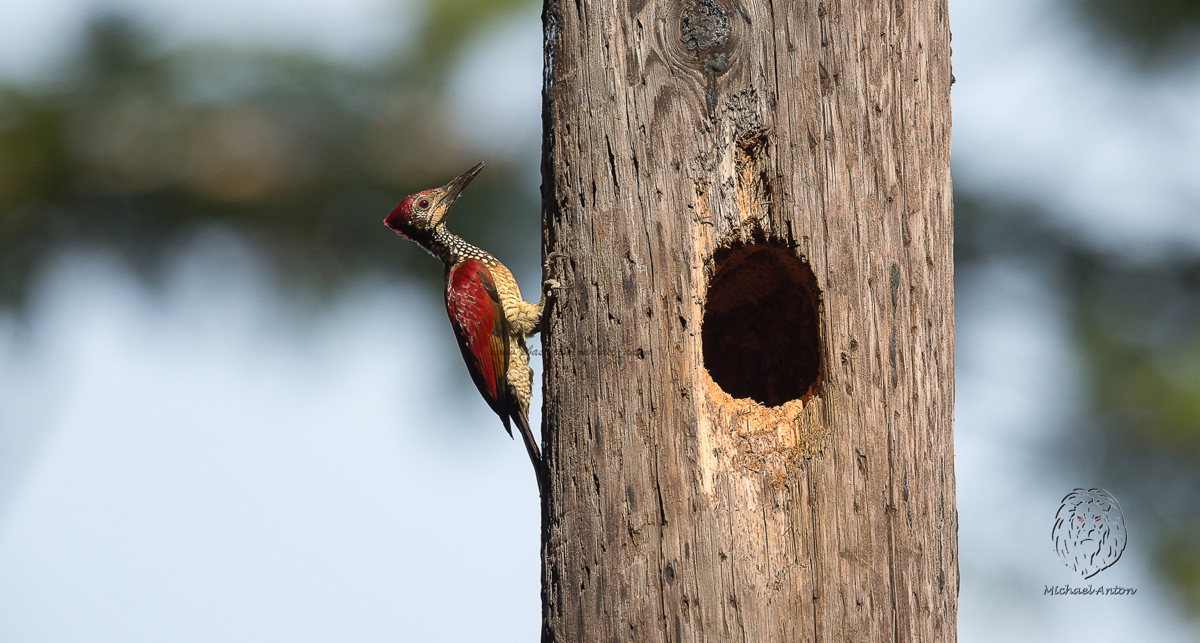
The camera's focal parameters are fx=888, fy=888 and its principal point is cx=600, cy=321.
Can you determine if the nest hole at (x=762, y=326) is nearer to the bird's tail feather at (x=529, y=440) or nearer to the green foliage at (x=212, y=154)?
the bird's tail feather at (x=529, y=440)

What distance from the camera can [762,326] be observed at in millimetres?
2727

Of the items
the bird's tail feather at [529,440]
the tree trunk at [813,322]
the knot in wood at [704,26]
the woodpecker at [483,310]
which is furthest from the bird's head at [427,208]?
the knot in wood at [704,26]

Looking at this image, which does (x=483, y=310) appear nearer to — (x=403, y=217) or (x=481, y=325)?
(x=481, y=325)

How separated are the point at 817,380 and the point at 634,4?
0.98 meters

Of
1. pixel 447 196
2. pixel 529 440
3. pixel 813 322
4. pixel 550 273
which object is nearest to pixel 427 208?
pixel 447 196

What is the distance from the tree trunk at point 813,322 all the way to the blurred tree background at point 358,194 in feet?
13.7

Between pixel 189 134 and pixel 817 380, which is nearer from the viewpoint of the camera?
pixel 817 380

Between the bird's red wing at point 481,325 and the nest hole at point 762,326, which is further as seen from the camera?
the bird's red wing at point 481,325

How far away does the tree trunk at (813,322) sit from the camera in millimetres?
1938

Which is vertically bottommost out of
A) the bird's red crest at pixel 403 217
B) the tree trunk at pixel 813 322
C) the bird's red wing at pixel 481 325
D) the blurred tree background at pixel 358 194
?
the tree trunk at pixel 813 322

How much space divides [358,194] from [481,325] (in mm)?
2889

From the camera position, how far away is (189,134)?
541 centimetres

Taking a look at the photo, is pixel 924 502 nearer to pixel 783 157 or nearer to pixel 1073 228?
pixel 783 157

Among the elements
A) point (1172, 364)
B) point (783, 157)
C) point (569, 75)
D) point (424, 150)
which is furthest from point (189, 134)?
point (1172, 364)
